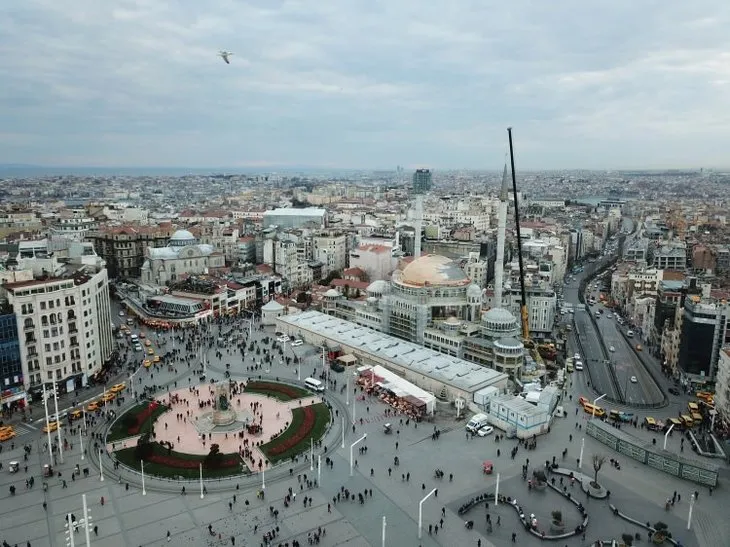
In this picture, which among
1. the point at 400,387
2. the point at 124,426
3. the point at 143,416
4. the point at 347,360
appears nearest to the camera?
the point at 124,426

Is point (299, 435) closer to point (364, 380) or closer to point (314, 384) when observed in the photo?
point (314, 384)

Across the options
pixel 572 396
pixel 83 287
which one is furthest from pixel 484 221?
pixel 83 287

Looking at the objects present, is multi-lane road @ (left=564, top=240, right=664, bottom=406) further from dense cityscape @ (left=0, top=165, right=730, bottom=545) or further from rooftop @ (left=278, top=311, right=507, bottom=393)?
rooftop @ (left=278, top=311, right=507, bottom=393)

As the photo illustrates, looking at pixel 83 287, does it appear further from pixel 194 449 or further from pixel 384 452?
pixel 384 452

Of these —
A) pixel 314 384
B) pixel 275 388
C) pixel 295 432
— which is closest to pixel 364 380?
pixel 314 384

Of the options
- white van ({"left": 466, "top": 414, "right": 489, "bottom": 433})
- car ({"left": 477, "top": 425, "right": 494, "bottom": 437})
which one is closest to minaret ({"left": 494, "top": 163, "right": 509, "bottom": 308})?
white van ({"left": 466, "top": 414, "right": 489, "bottom": 433})
